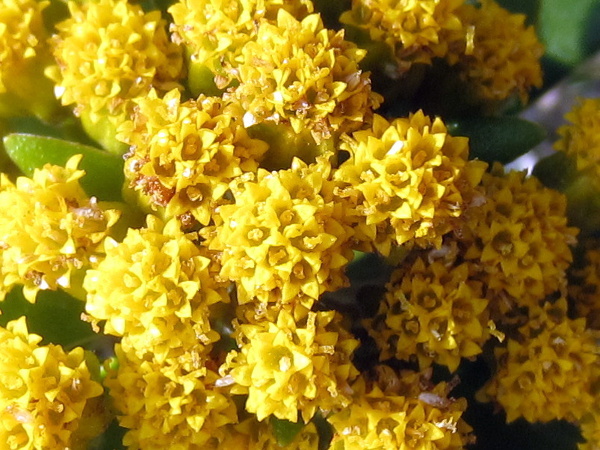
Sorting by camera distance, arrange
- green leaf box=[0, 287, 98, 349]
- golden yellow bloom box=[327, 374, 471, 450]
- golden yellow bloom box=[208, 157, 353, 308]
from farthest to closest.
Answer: green leaf box=[0, 287, 98, 349], golden yellow bloom box=[327, 374, 471, 450], golden yellow bloom box=[208, 157, 353, 308]

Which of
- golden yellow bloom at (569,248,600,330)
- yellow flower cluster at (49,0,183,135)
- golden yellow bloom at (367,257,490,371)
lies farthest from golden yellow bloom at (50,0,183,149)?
golden yellow bloom at (569,248,600,330)

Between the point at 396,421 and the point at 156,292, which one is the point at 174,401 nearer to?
the point at 156,292

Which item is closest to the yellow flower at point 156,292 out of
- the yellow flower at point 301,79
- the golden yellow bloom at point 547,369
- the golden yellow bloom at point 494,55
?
the yellow flower at point 301,79

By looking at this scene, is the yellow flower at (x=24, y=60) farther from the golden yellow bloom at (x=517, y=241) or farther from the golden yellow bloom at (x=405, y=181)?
the golden yellow bloom at (x=517, y=241)

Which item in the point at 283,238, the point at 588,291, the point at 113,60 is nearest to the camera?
the point at 283,238

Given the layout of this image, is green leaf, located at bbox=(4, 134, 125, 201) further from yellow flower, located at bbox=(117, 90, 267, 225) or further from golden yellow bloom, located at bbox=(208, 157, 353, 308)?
golden yellow bloom, located at bbox=(208, 157, 353, 308)

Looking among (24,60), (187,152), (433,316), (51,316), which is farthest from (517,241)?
(24,60)
